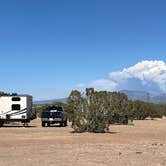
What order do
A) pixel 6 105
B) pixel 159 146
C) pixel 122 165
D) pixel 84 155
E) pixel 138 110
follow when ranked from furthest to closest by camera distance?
pixel 138 110, pixel 6 105, pixel 159 146, pixel 84 155, pixel 122 165

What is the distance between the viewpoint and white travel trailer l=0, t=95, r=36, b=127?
4834cm

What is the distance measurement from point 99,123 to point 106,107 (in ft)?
4.45

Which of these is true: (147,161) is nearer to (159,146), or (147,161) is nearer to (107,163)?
(107,163)

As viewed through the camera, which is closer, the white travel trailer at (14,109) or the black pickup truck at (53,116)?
the white travel trailer at (14,109)

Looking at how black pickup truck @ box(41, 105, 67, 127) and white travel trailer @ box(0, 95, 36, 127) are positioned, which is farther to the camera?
black pickup truck @ box(41, 105, 67, 127)

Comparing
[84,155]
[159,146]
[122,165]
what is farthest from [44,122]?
[122,165]

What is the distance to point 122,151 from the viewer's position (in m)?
22.4

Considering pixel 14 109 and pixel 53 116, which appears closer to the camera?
pixel 14 109

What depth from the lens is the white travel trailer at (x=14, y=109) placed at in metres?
48.3

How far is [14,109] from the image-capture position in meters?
48.5

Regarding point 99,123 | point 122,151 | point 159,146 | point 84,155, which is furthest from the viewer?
point 99,123

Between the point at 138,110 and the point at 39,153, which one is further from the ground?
the point at 138,110

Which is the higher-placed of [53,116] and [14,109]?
[14,109]

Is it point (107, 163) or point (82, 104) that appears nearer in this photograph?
point (107, 163)
